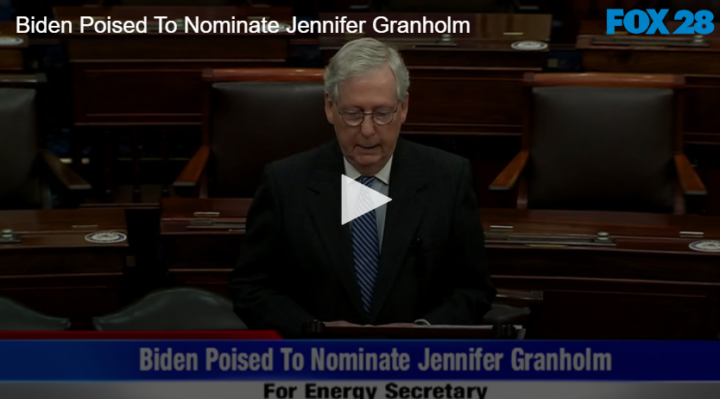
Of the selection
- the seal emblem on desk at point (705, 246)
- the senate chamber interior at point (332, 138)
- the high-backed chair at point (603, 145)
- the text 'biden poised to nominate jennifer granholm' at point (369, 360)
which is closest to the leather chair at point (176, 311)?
the senate chamber interior at point (332, 138)

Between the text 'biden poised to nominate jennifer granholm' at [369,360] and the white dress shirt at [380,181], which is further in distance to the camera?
the white dress shirt at [380,181]

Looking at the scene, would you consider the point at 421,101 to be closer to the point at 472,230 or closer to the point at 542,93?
the point at 542,93

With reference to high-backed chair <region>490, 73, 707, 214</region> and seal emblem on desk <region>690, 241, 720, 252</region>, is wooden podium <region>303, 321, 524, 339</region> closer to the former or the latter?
seal emblem on desk <region>690, 241, 720, 252</region>

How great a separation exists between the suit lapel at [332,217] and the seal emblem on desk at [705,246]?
531 mm

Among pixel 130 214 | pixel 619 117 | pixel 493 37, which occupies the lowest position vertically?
pixel 130 214

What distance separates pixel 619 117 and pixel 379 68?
794mm

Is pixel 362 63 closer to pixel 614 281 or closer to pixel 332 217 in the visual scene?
pixel 332 217

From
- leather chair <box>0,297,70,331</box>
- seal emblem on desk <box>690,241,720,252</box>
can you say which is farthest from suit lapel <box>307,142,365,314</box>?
seal emblem on desk <box>690,241,720,252</box>

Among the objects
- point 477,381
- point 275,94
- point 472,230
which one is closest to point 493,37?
point 275,94

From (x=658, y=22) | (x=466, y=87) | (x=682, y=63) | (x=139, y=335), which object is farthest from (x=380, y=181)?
(x=658, y=22)

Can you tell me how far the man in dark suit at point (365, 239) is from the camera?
3.03ft

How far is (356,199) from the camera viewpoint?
96 cm

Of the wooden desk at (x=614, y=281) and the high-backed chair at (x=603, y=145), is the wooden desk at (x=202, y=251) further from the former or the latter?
the high-backed chair at (x=603, y=145)

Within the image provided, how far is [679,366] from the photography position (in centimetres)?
38
